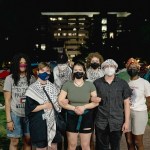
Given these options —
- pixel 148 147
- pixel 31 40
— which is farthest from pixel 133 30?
pixel 148 147

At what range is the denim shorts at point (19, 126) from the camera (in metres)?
6.83

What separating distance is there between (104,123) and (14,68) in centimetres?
173

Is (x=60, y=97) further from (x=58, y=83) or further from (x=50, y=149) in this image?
(x=58, y=83)

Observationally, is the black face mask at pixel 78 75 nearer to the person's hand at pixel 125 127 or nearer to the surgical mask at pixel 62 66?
the person's hand at pixel 125 127

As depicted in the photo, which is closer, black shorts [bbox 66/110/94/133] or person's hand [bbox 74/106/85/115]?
person's hand [bbox 74/106/85/115]

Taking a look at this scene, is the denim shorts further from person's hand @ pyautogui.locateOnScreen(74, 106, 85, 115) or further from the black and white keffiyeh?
person's hand @ pyautogui.locateOnScreen(74, 106, 85, 115)

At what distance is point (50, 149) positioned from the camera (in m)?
6.54

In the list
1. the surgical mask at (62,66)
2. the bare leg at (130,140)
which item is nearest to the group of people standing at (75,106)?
the bare leg at (130,140)

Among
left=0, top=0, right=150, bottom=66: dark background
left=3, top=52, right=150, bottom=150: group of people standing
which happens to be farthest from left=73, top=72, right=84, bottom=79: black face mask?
left=0, top=0, right=150, bottom=66: dark background

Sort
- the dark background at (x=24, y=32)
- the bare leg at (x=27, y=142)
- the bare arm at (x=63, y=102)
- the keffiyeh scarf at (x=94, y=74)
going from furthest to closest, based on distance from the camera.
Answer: the dark background at (x=24, y=32) → the keffiyeh scarf at (x=94, y=74) → the bare leg at (x=27, y=142) → the bare arm at (x=63, y=102)

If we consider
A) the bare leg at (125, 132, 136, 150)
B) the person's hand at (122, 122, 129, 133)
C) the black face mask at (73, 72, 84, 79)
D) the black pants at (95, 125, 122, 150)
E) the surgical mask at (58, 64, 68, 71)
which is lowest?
the bare leg at (125, 132, 136, 150)

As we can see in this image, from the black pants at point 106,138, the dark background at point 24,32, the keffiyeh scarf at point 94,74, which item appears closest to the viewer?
the black pants at point 106,138

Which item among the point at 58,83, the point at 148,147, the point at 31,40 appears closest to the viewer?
the point at 58,83

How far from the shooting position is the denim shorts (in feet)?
22.4
